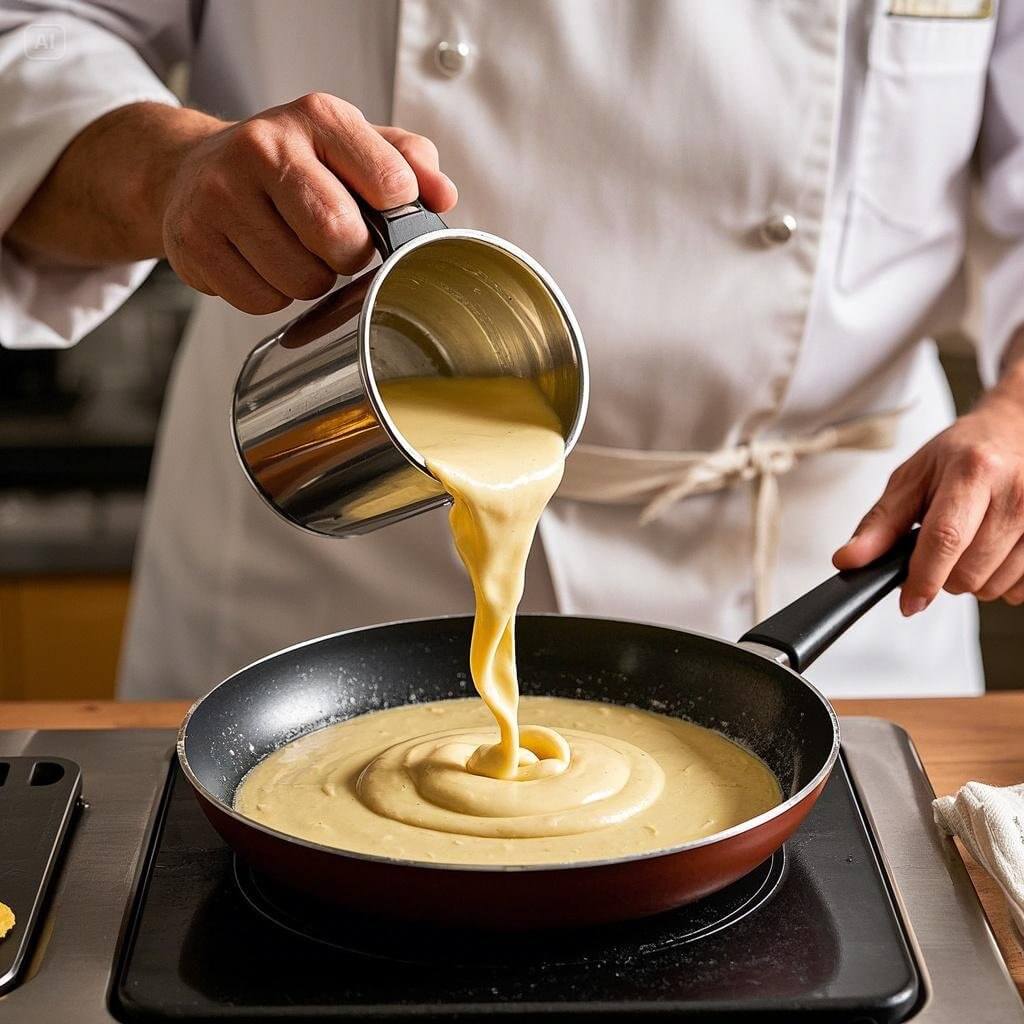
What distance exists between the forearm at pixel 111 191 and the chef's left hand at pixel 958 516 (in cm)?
66

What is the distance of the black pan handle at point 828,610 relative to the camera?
3.52ft

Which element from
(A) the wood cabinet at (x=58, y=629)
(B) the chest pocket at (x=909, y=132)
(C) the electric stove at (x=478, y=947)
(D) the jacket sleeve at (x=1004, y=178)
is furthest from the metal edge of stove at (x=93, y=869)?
(A) the wood cabinet at (x=58, y=629)

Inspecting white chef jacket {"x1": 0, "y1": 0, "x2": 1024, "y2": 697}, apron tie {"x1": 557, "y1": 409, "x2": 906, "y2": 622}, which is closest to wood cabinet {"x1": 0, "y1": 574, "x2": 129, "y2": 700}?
white chef jacket {"x1": 0, "y1": 0, "x2": 1024, "y2": 697}

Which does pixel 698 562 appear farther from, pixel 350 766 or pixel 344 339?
pixel 344 339

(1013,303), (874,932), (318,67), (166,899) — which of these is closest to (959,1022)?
(874,932)

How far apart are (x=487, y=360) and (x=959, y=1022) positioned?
564 mm

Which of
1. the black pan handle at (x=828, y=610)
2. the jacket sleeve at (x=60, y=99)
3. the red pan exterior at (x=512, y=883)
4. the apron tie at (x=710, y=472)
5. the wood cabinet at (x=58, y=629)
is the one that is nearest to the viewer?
the red pan exterior at (x=512, y=883)

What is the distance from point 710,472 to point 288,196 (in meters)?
0.63

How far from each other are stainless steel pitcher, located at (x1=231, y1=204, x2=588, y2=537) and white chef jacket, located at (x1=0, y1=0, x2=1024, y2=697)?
35 centimetres

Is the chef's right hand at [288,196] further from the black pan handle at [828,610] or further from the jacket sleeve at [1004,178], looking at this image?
the jacket sleeve at [1004,178]

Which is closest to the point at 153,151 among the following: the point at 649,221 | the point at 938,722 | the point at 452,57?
the point at 452,57

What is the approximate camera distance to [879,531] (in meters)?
1.19

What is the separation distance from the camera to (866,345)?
4.78 feet

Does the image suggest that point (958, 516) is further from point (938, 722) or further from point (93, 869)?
point (93, 869)
